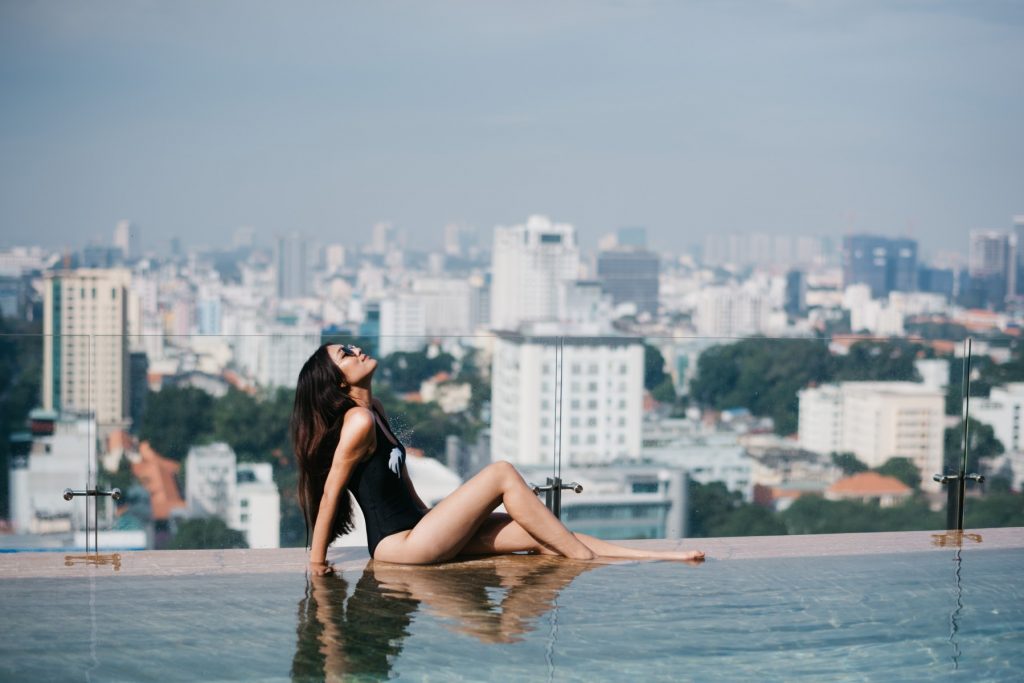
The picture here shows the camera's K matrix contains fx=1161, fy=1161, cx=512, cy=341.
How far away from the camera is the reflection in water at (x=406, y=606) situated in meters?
2.52

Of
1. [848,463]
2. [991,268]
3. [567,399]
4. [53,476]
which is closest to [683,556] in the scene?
[567,399]

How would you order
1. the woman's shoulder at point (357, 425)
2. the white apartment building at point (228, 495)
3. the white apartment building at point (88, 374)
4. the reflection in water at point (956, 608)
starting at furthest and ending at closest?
the white apartment building at point (228, 495)
the white apartment building at point (88, 374)
the woman's shoulder at point (357, 425)
the reflection in water at point (956, 608)

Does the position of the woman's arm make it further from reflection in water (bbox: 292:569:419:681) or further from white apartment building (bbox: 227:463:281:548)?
white apartment building (bbox: 227:463:281:548)

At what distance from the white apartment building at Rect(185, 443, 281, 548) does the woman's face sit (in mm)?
9444

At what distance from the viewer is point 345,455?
3141 millimetres

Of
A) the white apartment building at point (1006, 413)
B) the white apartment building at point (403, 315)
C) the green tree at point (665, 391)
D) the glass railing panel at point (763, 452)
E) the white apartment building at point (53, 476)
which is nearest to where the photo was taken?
the white apartment building at point (53, 476)

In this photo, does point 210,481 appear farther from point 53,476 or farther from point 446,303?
point 446,303

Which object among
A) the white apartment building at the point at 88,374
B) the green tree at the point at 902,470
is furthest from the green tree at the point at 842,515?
the white apartment building at the point at 88,374

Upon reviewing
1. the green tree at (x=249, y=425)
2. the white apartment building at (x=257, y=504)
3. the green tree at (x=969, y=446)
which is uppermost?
the green tree at (x=969, y=446)

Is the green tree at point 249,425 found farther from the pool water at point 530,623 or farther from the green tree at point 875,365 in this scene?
the pool water at point 530,623

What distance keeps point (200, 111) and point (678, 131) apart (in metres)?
27.1

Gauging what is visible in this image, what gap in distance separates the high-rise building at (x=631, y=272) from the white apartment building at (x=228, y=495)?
187 ft

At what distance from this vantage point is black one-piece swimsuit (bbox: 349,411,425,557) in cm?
319

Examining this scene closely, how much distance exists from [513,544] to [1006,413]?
16.3ft
